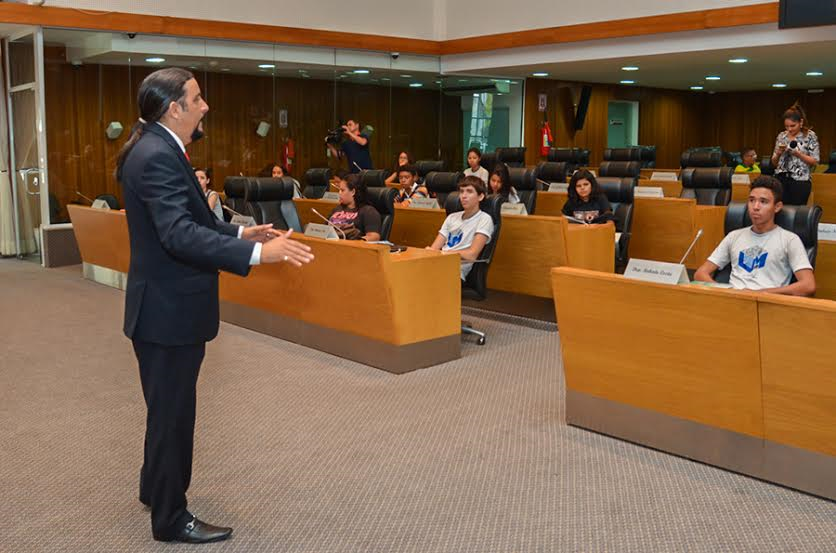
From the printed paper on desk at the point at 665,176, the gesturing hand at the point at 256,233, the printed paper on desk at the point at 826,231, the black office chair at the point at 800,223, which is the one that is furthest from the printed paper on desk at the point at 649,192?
the gesturing hand at the point at 256,233

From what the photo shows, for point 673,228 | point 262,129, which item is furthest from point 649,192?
point 262,129

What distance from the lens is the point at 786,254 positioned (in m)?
4.53

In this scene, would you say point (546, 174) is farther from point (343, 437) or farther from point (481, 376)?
point (343, 437)

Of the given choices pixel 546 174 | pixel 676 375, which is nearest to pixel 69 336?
pixel 676 375

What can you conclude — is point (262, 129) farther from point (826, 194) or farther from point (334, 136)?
point (826, 194)

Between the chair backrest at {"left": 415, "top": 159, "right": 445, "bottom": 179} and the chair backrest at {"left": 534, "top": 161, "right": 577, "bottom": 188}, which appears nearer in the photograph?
the chair backrest at {"left": 534, "top": 161, "right": 577, "bottom": 188}

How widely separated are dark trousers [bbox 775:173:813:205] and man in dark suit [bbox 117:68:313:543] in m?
6.34

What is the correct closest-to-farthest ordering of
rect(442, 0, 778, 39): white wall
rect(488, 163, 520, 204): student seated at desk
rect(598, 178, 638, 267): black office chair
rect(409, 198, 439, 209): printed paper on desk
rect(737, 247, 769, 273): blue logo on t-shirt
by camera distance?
1. rect(737, 247, 769, 273): blue logo on t-shirt
2. rect(409, 198, 439, 209): printed paper on desk
3. rect(598, 178, 638, 267): black office chair
4. rect(488, 163, 520, 204): student seated at desk
5. rect(442, 0, 778, 39): white wall

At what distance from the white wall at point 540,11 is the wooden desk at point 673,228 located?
120 inches

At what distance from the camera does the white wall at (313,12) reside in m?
10.3

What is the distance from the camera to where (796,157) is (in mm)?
7793

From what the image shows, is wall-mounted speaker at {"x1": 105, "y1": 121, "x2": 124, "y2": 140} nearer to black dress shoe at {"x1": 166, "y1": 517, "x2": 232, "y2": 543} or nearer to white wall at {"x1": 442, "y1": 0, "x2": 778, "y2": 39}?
white wall at {"x1": 442, "y1": 0, "x2": 778, "y2": 39}

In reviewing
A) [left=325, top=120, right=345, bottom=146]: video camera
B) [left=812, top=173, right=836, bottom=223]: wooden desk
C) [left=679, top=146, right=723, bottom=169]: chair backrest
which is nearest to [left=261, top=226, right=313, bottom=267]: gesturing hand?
[left=812, top=173, right=836, bottom=223]: wooden desk

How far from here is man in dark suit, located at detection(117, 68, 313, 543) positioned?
2623 millimetres
